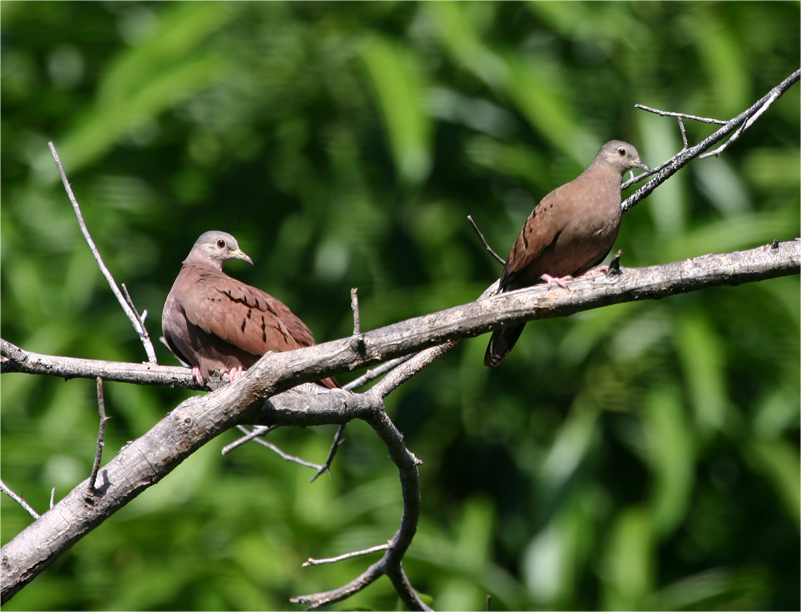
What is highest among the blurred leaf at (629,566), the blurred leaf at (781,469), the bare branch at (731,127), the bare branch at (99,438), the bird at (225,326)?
the bare branch at (731,127)

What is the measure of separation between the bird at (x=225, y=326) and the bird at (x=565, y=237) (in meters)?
1.16

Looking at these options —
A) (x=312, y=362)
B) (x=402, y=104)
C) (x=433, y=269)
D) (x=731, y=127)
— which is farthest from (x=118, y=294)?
(x=433, y=269)

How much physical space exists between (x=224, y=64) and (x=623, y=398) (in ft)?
16.5

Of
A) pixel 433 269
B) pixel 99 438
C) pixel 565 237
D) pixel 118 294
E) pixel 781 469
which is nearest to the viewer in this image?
pixel 99 438

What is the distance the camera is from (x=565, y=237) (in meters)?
4.71

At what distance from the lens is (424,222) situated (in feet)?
27.3

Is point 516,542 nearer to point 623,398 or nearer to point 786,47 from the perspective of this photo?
point 623,398

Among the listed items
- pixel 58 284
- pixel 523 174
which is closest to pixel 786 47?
pixel 523 174

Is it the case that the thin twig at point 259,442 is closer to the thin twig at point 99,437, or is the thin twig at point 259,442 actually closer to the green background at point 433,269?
the thin twig at point 99,437

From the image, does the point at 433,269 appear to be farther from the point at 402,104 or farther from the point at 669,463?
the point at 669,463

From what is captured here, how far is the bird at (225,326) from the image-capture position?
4.34 metres

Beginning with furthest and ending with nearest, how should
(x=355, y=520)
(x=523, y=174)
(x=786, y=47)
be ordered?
1. (x=786, y=47)
2. (x=523, y=174)
3. (x=355, y=520)

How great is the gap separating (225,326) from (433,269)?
3987 millimetres

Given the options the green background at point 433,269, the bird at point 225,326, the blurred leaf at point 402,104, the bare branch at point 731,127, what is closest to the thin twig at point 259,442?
the bird at point 225,326
